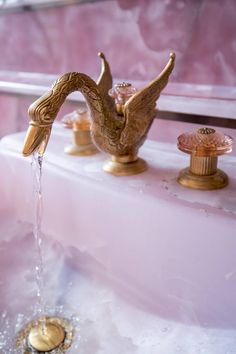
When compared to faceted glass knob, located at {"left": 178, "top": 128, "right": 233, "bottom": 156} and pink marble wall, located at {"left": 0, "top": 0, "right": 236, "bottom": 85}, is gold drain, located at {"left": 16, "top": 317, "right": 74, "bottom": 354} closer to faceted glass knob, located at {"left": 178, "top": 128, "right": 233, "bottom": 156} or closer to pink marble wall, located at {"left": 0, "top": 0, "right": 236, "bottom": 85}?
faceted glass knob, located at {"left": 178, "top": 128, "right": 233, "bottom": 156}

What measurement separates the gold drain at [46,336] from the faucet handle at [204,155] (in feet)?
0.88

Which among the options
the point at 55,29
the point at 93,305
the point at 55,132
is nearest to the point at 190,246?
the point at 93,305

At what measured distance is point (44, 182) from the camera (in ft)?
2.04

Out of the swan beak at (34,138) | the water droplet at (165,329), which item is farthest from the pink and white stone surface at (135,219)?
the swan beak at (34,138)

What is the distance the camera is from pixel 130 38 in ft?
2.21

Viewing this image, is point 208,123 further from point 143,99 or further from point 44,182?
point 44,182

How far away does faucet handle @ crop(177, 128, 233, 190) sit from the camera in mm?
494

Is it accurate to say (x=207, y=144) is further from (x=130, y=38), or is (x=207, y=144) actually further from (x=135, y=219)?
(x=130, y=38)

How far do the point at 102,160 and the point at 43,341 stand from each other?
289mm

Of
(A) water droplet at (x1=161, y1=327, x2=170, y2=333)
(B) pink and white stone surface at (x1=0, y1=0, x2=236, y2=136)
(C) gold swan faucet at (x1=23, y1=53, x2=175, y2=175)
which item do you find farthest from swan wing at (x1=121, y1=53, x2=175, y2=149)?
(A) water droplet at (x1=161, y1=327, x2=170, y2=333)

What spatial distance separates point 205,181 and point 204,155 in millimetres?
41

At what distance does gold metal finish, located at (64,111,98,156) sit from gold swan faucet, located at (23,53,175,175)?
0.07 m

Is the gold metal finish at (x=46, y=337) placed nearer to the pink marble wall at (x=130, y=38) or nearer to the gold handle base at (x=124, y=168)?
the gold handle base at (x=124, y=168)

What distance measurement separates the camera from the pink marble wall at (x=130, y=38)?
0.59 m
